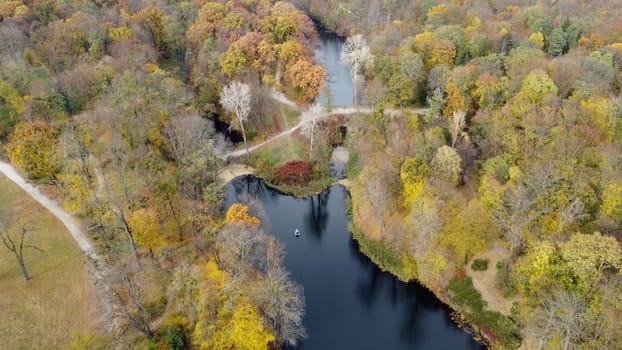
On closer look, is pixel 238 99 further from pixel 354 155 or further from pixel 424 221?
pixel 424 221

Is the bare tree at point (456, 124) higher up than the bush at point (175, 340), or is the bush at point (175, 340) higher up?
the bare tree at point (456, 124)

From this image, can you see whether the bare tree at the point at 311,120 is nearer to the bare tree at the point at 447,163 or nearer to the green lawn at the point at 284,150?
the green lawn at the point at 284,150

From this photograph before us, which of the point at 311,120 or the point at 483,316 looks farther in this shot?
the point at 311,120

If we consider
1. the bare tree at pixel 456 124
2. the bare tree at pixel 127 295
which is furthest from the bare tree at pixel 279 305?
the bare tree at pixel 456 124

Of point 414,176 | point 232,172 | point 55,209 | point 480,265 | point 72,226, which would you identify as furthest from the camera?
point 232,172

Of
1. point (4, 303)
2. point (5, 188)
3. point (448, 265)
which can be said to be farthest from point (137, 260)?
point (448, 265)

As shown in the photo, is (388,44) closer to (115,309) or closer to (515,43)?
(515,43)

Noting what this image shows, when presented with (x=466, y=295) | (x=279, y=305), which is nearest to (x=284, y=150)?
(x=466, y=295)

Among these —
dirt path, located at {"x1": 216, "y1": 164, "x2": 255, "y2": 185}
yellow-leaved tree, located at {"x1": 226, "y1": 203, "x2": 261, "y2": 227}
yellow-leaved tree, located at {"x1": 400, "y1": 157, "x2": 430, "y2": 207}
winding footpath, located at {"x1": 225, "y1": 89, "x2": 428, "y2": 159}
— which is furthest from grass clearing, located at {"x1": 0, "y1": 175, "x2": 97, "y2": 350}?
yellow-leaved tree, located at {"x1": 400, "y1": 157, "x2": 430, "y2": 207}
